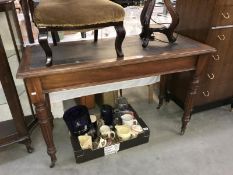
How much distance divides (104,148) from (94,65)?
618mm

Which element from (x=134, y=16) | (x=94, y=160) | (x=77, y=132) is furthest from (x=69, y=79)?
(x=134, y=16)

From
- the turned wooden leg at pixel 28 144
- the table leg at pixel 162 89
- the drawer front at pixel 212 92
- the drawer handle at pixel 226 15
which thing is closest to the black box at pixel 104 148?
the turned wooden leg at pixel 28 144

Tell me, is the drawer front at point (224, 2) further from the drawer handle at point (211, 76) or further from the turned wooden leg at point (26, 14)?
the turned wooden leg at point (26, 14)

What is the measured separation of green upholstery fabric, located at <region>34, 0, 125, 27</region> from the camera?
948 mm

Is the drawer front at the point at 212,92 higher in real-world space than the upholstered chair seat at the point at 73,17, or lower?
lower

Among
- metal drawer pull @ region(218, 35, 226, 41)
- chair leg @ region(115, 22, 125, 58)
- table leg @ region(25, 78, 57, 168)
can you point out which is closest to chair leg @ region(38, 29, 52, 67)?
table leg @ region(25, 78, 57, 168)

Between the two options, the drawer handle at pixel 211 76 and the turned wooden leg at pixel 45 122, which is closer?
the turned wooden leg at pixel 45 122

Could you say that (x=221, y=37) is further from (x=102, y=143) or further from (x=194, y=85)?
(x=102, y=143)

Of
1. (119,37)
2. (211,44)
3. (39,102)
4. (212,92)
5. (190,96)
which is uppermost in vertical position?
(119,37)

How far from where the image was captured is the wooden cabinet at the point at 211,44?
1333 mm

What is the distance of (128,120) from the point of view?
153 cm

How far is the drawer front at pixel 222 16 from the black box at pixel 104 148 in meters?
0.86

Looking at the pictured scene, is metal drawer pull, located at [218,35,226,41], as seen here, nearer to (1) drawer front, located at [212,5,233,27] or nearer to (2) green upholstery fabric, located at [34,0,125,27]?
(1) drawer front, located at [212,5,233,27]

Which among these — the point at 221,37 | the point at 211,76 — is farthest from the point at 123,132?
the point at 221,37
